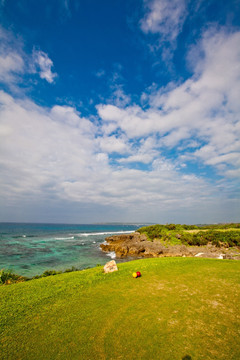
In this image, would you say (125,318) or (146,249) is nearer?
(125,318)

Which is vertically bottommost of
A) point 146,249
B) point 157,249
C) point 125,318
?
point 146,249

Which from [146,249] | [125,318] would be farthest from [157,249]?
[125,318]

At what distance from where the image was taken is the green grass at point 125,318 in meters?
4.34

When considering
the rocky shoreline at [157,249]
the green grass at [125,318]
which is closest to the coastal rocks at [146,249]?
the rocky shoreline at [157,249]

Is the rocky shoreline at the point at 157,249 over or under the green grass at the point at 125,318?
under

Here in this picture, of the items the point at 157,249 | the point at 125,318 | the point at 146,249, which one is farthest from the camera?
the point at 146,249

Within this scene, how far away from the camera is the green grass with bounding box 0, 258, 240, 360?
171 inches

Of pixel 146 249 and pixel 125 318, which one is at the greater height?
pixel 125 318

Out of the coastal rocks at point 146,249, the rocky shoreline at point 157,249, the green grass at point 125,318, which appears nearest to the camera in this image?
the green grass at point 125,318

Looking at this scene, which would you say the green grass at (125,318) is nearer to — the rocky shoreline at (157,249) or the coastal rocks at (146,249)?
the rocky shoreline at (157,249)

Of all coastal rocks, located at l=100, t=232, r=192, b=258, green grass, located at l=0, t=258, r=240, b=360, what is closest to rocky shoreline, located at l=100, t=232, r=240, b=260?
coastal rocks, located at l=100, t=232, r=192, b=258

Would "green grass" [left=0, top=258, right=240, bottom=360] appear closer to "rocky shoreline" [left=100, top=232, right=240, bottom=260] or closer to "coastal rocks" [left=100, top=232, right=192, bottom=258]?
"rocky shoreline" [left=100, top=232, right=240, bottom=260]

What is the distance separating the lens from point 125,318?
572cm

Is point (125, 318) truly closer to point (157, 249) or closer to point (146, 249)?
point (157, 249)
